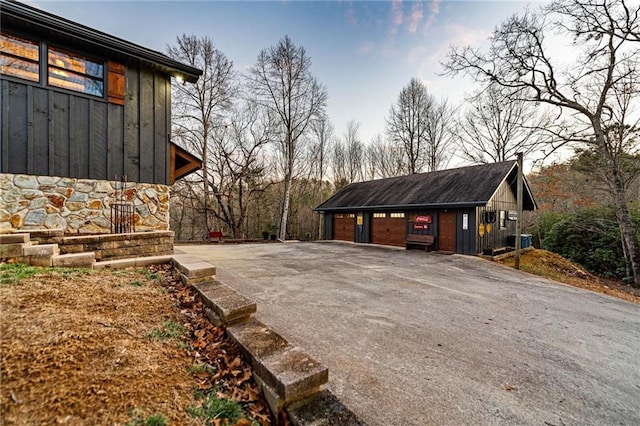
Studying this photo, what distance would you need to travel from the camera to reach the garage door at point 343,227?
15.5 metres

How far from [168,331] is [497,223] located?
1339 cm

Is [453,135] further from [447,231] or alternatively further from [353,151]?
[447,231]

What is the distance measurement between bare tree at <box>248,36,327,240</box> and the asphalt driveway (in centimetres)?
1209

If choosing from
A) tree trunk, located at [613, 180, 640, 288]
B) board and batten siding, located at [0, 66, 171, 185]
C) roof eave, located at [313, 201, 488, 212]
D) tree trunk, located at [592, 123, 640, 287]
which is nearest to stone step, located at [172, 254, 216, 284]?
board and batten siding, located at [0, 66, 171, 185]

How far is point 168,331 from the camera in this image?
2316 mm

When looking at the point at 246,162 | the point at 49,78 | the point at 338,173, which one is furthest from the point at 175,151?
the point at 338,173

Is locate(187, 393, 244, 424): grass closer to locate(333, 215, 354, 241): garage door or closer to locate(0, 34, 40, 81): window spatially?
locate(0, 34, 40, 81): window

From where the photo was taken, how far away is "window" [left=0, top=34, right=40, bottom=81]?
4.37 m

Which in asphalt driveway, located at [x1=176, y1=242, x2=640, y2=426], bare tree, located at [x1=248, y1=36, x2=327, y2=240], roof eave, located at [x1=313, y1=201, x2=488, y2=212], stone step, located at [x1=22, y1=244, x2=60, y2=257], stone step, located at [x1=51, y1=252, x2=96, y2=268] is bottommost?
asphalt driveway, located at [x1=176, y1=242, x2=640, y2=426]

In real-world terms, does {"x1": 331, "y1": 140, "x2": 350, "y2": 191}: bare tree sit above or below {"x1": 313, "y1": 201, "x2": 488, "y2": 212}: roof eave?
above

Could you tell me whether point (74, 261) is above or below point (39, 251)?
below

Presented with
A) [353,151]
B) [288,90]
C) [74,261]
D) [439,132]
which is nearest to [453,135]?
[439,132]

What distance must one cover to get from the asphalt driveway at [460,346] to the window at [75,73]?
464cm

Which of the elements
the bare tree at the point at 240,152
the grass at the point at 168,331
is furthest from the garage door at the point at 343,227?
the grass at the point at 168,331
